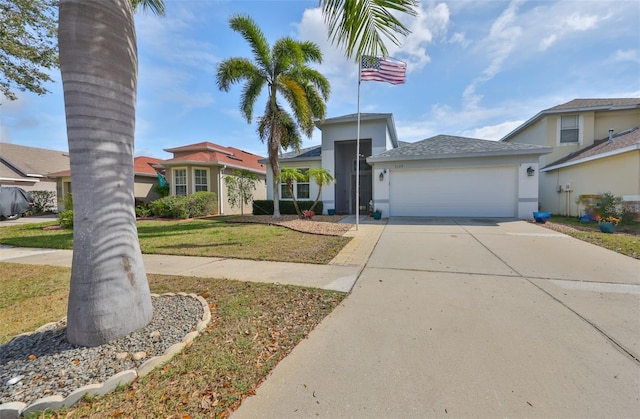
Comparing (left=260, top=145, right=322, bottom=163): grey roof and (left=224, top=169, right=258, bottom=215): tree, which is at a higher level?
(left=260, top=145, right=322, bottom=163): grey roof

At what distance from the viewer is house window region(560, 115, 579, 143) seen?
1566 cm

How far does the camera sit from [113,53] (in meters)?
2.58

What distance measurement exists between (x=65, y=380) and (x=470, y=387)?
129 inches

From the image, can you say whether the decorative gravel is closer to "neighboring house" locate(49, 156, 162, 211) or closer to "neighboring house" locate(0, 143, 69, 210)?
"neighboring house" locate(49, 156, 162, 211)

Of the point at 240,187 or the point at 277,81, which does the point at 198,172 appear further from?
the point at 277,81

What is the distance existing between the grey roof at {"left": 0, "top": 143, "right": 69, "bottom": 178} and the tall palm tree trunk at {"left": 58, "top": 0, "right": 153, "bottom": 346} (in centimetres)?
2697

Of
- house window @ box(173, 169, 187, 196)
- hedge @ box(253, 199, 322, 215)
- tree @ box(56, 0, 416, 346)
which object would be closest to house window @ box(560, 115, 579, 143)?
hedge @ box(253, 199, 322, 215)

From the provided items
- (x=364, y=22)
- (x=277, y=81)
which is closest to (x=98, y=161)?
(x=364, y=22)

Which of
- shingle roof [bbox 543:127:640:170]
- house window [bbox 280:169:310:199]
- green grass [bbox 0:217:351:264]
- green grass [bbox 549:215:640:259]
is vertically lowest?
green grass [bbox 0:217:351:264]

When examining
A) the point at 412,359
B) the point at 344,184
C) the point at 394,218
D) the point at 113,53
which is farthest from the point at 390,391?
the point at 344,184

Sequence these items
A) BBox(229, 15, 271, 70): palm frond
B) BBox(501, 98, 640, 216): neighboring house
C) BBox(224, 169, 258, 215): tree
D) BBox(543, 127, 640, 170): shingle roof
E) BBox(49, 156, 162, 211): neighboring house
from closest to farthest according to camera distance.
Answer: BBox(543, 127, 640, 170): shingle roof < BBox(229, 15, 271, 70): palm frond < BBox(501, 98, 640, 216): neighboring house < BBox(224, 169, 258, 215): tree < BBox(49, 156, 162, 211): neighboring house

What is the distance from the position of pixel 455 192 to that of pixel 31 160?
110 ft

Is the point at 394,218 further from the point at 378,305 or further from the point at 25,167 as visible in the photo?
the point at 25,167

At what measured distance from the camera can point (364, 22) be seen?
3.38m
